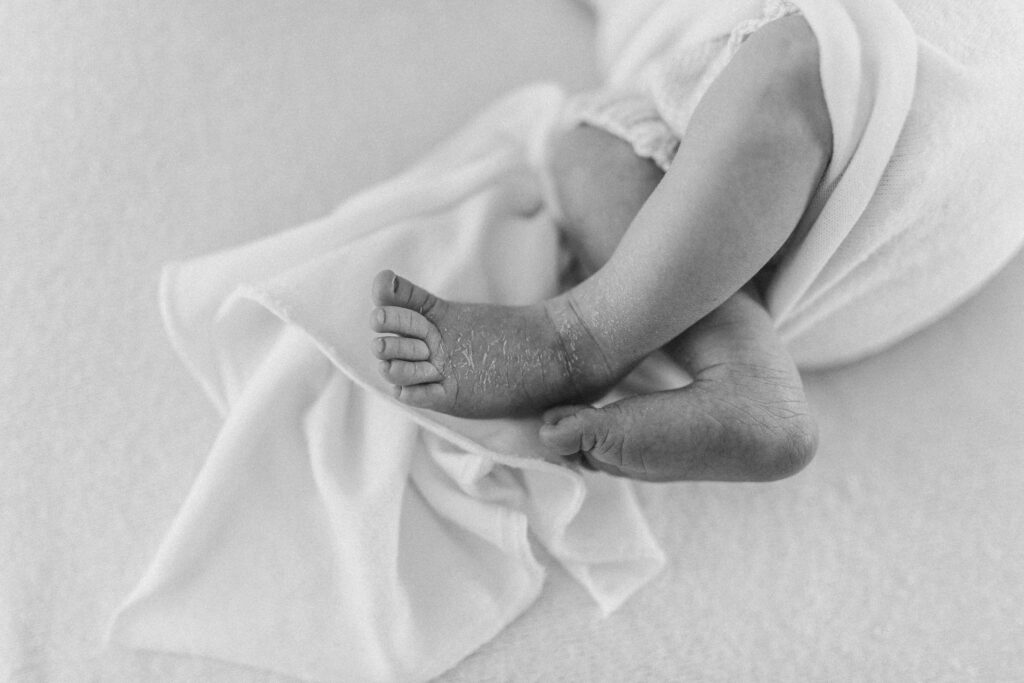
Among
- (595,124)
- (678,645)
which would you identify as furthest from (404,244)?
(678,645)

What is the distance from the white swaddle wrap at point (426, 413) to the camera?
0.73 metres

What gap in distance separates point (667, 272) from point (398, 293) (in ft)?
0.73

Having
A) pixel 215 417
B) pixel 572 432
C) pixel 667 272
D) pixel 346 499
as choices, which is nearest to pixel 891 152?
pixel 667 272

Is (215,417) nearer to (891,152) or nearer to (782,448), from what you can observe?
(782,448)

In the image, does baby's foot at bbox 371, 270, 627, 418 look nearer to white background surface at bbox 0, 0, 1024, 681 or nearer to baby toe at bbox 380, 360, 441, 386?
baby toe at bbox 380, 360, 441, 386

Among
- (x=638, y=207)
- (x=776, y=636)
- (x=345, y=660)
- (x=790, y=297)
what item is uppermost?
(x=638, y=207)

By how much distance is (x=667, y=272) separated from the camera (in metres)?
0.71

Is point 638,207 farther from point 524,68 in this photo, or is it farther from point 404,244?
point 524,68

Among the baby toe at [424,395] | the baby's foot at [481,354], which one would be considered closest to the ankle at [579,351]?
the baby's foot at [481,354]

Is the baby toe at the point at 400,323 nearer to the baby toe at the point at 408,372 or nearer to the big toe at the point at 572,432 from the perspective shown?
the baby toe at the point at 408,372

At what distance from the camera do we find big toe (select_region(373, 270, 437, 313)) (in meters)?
0.72

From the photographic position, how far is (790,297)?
2.64ft

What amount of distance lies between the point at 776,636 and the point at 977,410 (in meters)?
0.32

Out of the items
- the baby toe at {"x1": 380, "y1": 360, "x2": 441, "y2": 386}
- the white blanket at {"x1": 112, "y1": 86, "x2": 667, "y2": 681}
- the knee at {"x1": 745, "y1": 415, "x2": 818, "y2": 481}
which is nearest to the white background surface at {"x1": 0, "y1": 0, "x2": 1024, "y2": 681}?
the white blanket at {"x1": 112, "y1": 86, "x2": 667, "y2": 681}
